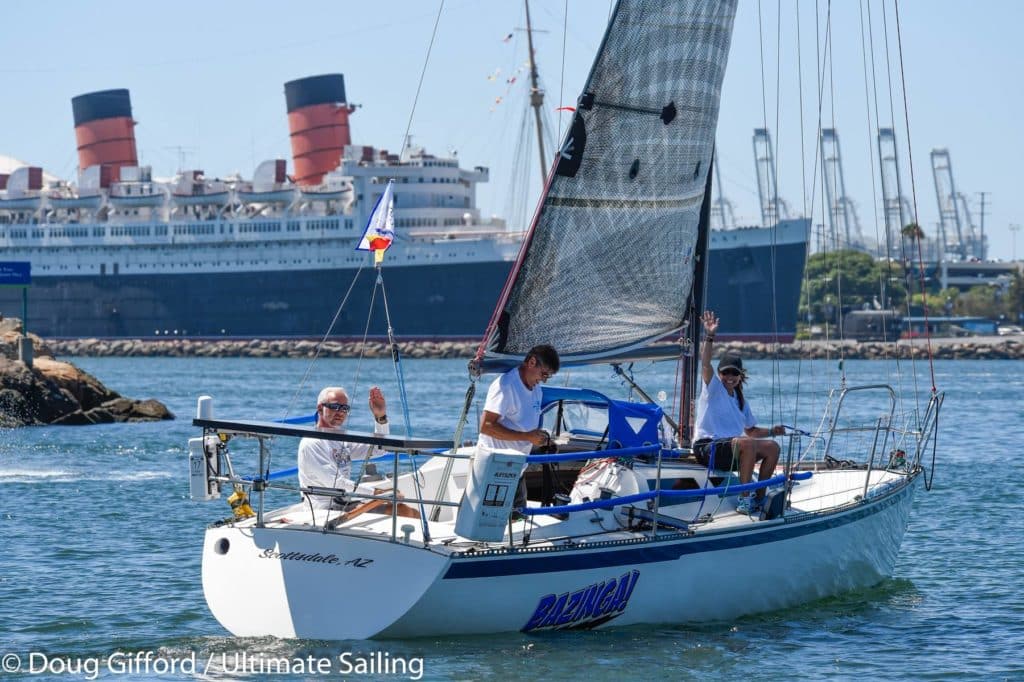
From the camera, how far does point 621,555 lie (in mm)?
9539

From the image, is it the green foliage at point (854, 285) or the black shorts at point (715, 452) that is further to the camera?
the green foliage at point (854, 285)

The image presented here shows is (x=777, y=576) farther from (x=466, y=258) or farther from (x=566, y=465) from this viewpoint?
(x=466, y=258)

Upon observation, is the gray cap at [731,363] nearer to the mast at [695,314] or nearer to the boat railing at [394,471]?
the mast at [695,314]

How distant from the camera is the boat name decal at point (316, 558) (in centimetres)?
906

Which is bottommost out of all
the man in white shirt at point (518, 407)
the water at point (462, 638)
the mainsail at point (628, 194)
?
the water at point (462, 638)

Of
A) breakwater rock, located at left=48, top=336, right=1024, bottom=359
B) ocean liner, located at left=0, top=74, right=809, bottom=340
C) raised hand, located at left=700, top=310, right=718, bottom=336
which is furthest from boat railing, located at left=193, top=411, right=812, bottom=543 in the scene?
ocean liner, located at left=0, top=74, right=809, bottom=340

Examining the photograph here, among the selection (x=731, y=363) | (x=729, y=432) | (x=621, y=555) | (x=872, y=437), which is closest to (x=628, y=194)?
(x=731, y=363)

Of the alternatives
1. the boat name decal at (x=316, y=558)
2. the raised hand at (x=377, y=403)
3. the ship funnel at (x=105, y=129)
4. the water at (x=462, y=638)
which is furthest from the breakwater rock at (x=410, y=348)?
the boat name decal at (x=316, y=558)

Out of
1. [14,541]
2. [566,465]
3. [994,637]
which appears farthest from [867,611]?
[14,541]

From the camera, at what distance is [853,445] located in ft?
80.3

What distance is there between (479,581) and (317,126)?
294ft

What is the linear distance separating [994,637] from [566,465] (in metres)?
→ 3.28

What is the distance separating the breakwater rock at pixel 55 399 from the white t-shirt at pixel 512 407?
24440 millimetres

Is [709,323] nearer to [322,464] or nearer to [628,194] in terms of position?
[628,194]
